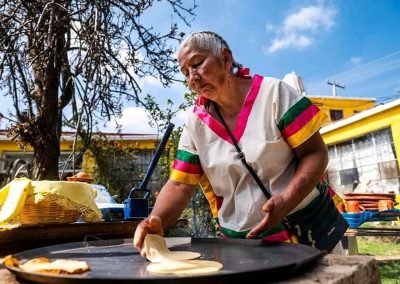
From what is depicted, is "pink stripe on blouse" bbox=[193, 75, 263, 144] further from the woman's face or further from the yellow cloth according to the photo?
the yellow cloth

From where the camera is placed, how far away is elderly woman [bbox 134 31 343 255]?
126 centimetres

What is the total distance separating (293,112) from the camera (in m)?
1.28

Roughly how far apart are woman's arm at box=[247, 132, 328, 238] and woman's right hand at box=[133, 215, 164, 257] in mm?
354

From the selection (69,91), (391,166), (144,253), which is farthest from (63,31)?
(391,166)

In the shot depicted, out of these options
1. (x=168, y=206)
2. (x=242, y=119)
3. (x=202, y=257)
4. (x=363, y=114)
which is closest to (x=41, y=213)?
(x=168, y=206)

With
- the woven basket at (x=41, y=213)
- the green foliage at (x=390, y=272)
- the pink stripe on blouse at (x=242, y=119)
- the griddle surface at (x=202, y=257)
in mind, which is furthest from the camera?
the green foliage at (x=390, y=272)

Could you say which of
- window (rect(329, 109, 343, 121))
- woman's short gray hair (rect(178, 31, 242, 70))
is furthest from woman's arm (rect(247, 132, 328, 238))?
window (rect(329, 109, 343, 121))

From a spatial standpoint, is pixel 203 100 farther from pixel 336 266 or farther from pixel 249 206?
pixel 336 266

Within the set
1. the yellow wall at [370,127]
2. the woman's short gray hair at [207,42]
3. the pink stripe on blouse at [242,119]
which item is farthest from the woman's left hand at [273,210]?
the yellow wall at [370,127]

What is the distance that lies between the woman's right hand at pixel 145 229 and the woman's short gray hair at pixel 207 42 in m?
0.73

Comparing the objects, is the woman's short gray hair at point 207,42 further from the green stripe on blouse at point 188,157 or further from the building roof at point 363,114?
the building roof at point 363,114

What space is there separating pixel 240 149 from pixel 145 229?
1.58ft

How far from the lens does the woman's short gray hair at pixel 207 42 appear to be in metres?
1.44

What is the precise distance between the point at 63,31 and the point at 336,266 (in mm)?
4014
